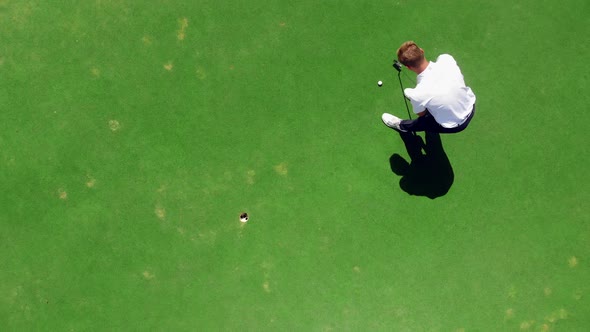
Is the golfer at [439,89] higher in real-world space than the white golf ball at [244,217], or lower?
higher

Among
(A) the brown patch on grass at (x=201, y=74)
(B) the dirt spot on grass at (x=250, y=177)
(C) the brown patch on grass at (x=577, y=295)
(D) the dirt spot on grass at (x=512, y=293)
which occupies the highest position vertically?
(A) the brown patch on grass at (x=201, y=74)

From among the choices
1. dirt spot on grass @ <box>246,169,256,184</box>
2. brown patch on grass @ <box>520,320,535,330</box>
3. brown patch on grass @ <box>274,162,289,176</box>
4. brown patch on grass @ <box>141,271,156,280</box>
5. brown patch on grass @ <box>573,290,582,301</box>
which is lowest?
brown patch on grass @ <box>141,271,156,280</box>

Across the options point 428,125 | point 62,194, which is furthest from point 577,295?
point 62,194

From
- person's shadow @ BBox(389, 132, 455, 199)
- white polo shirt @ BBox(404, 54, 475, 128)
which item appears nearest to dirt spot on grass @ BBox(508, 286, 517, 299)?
person's shadow @ BBox(389, 132, 455, 199)

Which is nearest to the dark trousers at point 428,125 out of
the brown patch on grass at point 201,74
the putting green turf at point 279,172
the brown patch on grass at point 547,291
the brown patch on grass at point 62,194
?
the putting green turf at point 279,172

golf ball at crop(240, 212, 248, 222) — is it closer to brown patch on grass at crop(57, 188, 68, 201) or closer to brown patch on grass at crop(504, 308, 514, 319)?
brown patch on grass at crop(57, 188, 68, 201)

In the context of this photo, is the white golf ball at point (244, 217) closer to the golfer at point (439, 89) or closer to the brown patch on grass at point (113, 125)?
the brown patch on grass at point (113, 125)

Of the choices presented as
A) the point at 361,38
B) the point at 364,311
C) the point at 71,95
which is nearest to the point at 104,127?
the point at 71,95

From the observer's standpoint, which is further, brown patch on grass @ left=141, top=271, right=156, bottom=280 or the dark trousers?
brown patch on grass @ left=141, top=271, right=156, bottom=280
